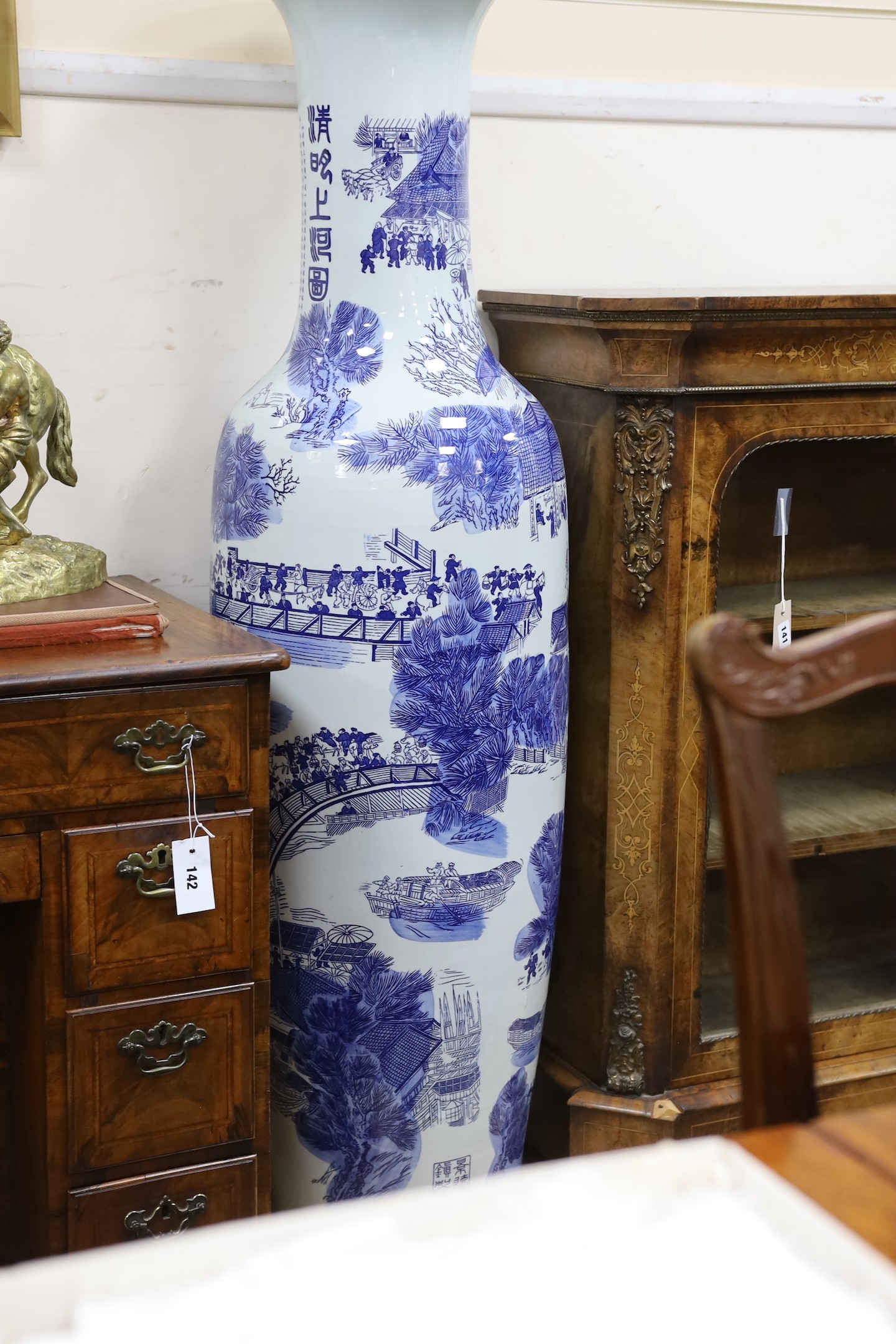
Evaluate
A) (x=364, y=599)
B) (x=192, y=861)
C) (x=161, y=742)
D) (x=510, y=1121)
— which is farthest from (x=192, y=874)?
(x=510, y=1121)

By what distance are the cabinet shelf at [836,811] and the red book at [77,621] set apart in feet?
2.83

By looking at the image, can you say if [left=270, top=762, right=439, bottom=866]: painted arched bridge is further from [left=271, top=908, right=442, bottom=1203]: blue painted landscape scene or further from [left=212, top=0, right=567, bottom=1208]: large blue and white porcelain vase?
[left=271, top=908, right=442, bottom=1203]: blue painted landscape scene

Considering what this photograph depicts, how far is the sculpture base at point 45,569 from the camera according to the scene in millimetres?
1526

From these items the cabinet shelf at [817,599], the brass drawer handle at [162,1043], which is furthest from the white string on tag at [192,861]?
the cabinet shelf at [817,599]

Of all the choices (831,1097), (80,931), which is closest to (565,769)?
(831,1097)

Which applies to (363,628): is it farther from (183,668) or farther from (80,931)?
(80,931)

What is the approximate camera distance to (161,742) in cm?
142

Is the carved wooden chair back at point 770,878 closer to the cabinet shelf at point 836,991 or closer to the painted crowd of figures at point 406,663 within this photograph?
the painted crowd of figures at point 406,663

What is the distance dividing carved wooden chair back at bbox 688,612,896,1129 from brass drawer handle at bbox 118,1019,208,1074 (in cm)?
82

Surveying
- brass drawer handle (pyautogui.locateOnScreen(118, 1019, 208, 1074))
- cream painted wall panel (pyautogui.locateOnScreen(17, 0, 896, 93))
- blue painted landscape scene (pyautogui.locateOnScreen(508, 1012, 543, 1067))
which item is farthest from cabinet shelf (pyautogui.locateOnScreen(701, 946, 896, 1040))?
cream painted wall panel (pyautogui.locateOnScreen(17, 0, 896, 93))

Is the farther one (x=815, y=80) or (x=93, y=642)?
(x=815, y=80)

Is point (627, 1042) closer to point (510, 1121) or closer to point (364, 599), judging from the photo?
point (510, 1121)

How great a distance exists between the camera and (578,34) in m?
2.10

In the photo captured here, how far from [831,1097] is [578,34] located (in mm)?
1617
